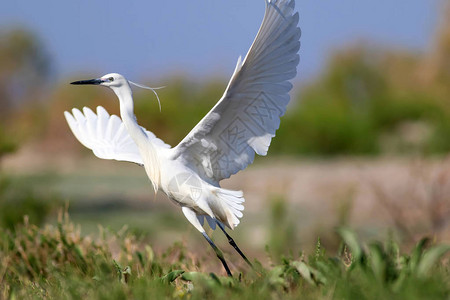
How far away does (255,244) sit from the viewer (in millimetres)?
9656

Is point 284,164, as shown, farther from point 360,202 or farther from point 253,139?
point 253,139

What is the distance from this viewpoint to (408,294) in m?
2.21

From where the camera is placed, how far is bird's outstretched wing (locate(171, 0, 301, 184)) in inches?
115

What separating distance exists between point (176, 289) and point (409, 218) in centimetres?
585

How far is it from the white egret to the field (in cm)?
37

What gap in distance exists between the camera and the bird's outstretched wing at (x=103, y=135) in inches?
144

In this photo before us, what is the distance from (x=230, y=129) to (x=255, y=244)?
6.73 meters

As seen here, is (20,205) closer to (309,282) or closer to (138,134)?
(138,134)

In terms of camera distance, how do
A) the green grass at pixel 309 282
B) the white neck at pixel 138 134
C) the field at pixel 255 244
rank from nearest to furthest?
the green grass at pixel 309 282 < the field at pixel 255 244 < the white neck at pixel 138 134

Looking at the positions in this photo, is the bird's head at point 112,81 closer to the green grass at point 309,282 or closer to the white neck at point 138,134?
the white neck at point 138,134

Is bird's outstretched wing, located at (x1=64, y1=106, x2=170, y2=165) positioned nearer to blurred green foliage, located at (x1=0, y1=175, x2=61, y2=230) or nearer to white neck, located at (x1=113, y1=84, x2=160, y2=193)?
white neck, located at (x1=113, y1=84, x2=160, y2=193)

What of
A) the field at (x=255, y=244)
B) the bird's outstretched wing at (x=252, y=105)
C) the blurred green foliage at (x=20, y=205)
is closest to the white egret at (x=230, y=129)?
the bird's outstretched wing at (x=252, y=105)

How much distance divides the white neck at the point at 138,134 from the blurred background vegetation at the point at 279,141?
127 centimetres

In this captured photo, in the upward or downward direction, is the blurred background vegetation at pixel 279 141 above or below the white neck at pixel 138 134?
below
